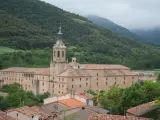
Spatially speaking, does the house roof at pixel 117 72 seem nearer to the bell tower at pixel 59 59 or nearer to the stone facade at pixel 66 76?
the stone facade at pixel 66 76

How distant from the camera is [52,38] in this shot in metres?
129

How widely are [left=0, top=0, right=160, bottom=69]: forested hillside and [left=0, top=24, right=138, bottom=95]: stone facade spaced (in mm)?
17739

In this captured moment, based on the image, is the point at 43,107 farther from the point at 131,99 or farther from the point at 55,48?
the point at 55,48

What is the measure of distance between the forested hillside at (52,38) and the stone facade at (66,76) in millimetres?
17739

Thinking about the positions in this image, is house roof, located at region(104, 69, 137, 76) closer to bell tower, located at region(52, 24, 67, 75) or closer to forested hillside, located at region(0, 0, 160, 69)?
bell tower, located at region(52, 24, 67, 75)

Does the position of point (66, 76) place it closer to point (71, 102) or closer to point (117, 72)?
point (117, 72)

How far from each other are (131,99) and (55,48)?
1297 inches

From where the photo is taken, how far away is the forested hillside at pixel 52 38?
106438mm

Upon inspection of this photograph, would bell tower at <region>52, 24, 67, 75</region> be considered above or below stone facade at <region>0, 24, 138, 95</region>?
above

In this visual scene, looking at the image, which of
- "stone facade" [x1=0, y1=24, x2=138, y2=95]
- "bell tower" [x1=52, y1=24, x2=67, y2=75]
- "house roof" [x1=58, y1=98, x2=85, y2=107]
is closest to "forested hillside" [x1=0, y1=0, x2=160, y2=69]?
"stone facade" [x1=0, y1=24, x2=138, y2=95]

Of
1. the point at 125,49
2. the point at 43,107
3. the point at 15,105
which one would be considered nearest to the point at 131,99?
the point at 43,107

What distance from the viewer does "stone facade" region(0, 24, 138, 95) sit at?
211ft

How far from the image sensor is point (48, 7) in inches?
6457

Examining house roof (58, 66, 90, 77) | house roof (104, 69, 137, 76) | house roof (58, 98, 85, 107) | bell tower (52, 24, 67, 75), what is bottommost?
house roof (58, 98, 85, 107)
